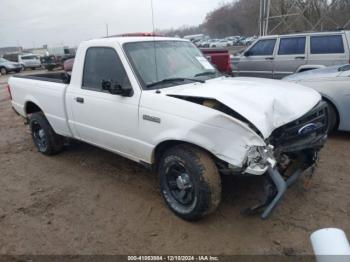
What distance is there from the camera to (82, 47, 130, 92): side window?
161 inches

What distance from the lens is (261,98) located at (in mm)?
3324

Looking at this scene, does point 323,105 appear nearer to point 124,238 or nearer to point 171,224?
point 171,224

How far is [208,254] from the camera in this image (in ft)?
10.1

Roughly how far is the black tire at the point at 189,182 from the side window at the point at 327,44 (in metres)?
6.59

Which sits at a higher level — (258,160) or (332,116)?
(258,160)

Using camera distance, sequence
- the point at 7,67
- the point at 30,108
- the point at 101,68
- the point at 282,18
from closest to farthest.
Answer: the point at 101,68 < the point at 30,108 < the point at 282,18 < the point at 7,67

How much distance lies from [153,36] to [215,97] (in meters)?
1.84

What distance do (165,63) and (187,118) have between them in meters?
1.16

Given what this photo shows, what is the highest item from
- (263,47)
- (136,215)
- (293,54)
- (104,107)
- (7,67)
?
(263,47)

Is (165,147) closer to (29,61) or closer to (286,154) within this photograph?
(286,154)

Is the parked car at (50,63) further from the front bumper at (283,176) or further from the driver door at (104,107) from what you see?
the front bumper at (283,176)

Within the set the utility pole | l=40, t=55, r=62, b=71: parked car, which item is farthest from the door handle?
l=40, t=55, r=62, b=71: parked car

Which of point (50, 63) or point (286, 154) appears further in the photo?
point (50, 63)

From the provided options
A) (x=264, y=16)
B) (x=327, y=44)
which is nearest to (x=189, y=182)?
(x=327, y=44)
